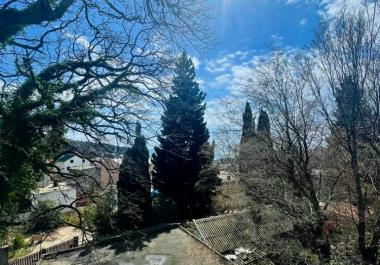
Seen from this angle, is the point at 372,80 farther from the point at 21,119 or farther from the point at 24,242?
the point at 24,242

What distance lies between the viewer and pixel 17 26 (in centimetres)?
621

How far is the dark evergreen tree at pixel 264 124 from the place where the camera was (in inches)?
558

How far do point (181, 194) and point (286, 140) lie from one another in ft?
33.6

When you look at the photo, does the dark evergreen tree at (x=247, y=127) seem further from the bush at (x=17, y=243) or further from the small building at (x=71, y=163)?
the bush at (x=17, y=243)

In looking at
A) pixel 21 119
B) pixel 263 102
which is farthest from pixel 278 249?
pixel 21 119

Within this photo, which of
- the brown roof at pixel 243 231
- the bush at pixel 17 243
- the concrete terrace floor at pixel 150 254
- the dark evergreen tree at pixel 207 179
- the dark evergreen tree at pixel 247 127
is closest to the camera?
the concrete terrace floor at pixel 150 254

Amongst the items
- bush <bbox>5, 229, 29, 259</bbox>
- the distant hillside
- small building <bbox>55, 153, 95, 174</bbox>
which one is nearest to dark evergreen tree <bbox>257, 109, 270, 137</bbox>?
small building <bbox>55, 153, 95, 174</bbox>

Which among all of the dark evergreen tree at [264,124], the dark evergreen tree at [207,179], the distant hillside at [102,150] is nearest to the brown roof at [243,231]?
the dark evergreen tree at [264,124]

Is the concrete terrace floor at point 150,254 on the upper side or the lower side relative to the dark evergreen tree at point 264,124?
A: lower

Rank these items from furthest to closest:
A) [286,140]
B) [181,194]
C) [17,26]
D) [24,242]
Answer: [181,194]
[24,242]
[286,140]
[17,26]

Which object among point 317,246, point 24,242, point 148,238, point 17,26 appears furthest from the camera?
point 24,242

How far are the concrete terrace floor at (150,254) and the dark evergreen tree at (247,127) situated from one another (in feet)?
19.0

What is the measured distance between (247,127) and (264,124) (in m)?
1.90

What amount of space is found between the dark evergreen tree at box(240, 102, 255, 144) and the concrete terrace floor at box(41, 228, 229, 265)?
579 cm
